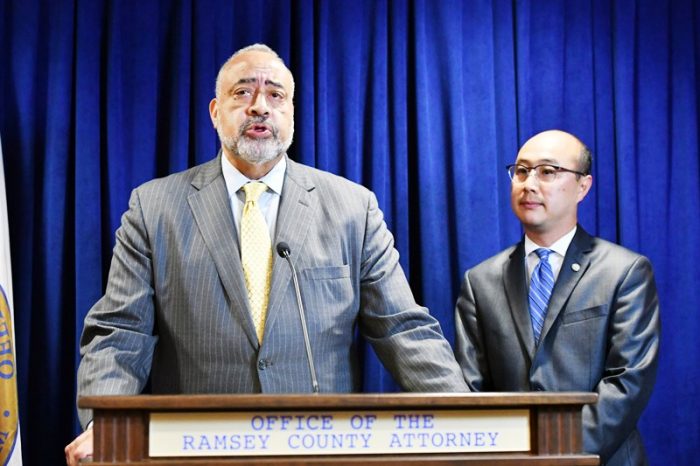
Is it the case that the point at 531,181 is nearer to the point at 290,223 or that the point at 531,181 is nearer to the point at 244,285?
the point at 290,223

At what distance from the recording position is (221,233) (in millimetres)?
2270

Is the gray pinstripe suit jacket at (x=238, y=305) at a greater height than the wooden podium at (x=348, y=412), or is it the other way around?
the gray pinstripe suit jacket at (x=238, y=305)

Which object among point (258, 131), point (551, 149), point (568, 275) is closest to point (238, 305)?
point (258, 131)

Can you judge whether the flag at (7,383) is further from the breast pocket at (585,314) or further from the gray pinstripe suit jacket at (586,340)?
the breast pocket at (585,314)

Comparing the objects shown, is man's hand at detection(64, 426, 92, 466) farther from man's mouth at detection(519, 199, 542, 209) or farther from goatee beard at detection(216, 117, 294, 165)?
Result: man's mouth at detection(519, 199, 542, 209)

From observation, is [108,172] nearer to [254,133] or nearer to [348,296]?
[254,133]

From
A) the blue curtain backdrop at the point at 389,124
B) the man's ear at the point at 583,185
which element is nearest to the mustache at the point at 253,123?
the blue curtain backdrop at the point at 389,124

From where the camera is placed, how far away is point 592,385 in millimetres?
2553

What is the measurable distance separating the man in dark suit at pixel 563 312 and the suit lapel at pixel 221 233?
85 cm

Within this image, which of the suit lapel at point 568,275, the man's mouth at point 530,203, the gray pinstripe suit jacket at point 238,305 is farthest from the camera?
the man's mouth at point 530,203

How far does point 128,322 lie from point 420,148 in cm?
138

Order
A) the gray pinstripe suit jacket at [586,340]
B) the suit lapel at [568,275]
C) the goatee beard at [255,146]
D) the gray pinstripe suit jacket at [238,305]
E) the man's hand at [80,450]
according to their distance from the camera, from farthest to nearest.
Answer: the suit lapel at [568,275]
the gray pinstripe suit jacket at [586,340]
the goatee beard at [255,146]
the gray pinstripe suit jacket at [238,305]
the man's hand at [80,450]

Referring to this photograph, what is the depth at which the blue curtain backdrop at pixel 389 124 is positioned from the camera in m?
2.98

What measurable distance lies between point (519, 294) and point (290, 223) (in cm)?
83
